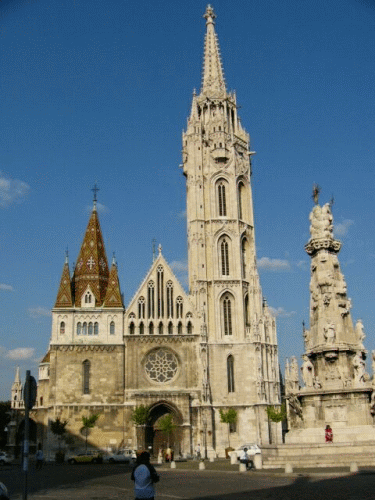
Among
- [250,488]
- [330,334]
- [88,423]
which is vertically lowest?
[250,488]

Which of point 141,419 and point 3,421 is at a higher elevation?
point 3,421

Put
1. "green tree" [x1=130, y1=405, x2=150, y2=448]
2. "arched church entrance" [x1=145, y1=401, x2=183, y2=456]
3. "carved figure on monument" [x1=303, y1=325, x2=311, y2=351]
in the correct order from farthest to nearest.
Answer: "arched church entrance" [x1=145, y1=401, x2=183, y2=456] < "green tree" [x1=130, y1=405, x2=150, y2=448] < "carved figure on monument" [x1=303, y1=325, x2=311, y2=351]

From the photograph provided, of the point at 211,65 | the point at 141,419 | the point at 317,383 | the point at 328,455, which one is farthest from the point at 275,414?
the point at 211,65

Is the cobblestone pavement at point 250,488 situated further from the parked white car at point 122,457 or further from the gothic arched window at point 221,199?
the gothic arched window at point 221,199

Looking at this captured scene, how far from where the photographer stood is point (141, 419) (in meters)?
47.7

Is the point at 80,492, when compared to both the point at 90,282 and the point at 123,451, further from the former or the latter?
the point at 90,282

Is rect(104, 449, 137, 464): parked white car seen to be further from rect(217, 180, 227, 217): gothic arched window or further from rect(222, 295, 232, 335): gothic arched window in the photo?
rect(217, 180, 227, 217): gothic arched window

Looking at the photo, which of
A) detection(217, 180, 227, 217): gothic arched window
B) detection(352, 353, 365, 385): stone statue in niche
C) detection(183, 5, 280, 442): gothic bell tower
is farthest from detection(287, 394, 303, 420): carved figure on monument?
detection(217, 180, 227, 217): gothic arched window

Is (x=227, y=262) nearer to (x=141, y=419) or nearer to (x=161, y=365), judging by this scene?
(x=161, y=365)

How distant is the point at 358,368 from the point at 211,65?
4715 centimetres

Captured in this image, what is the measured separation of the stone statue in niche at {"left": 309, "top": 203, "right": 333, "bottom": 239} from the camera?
28.0 meters

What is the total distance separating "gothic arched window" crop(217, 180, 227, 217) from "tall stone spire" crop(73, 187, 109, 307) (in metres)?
11.6

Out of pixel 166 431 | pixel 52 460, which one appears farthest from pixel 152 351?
pixel 52 460

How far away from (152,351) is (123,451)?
8830 mm
